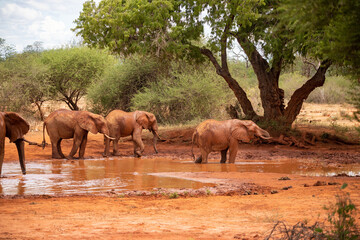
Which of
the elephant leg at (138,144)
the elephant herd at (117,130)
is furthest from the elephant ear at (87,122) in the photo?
the elephant leg at (138,144)

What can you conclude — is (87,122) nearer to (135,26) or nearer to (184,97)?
(135,26)

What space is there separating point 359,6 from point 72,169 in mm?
9642

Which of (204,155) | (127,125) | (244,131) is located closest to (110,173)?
Result: (204,155)

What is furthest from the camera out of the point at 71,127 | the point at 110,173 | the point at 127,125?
the point at 127,125

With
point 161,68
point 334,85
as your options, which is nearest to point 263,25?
point 161,68

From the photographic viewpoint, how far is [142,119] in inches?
702

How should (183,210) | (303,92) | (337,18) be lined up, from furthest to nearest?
(303,92) < (183,210) < (337,18)

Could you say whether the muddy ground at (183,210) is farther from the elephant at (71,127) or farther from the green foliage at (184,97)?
the green foliage at (184,97)

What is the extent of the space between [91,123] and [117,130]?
1.52m

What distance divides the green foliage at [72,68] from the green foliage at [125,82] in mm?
2934

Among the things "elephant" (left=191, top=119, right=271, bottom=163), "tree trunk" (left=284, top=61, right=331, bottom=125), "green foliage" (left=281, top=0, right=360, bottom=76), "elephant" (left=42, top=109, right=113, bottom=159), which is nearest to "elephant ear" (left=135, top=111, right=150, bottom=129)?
"elephant" (left=42, top=109, right=113, bottom=159)

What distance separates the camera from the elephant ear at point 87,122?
1612 centimetres

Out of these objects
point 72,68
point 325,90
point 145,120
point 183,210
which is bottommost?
point 183,210

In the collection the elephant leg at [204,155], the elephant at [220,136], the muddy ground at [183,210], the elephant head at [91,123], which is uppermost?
the elephant head at [91,123]
